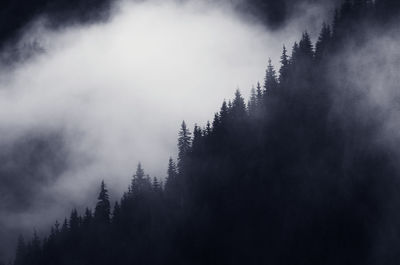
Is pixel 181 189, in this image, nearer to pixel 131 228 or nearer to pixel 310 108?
pixel 131 228

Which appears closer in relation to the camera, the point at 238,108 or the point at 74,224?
the point at 238,108

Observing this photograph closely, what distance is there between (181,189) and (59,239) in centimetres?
4169

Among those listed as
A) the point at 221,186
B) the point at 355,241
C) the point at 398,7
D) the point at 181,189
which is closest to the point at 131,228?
the point at 181,189

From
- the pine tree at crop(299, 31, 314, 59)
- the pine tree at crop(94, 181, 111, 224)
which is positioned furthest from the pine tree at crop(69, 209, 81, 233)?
the pine tree at crop(299, 31, 314, 59)

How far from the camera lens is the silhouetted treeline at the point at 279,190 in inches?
4609

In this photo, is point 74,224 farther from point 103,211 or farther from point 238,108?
point 238,108

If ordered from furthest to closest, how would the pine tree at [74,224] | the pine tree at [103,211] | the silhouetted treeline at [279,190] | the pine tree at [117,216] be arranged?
the pine tree at [74,224] < the pine tree at [103,211] < the pine tree at [117,216] < the silhouetted treeline at [279,190]

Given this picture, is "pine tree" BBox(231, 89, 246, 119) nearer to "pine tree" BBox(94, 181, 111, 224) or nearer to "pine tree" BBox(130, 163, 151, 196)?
"pine tree" BBox(130, 163, 151, 196)

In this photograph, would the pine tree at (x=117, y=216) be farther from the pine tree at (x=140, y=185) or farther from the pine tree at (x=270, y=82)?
the pine tree at (x=270, y=82)

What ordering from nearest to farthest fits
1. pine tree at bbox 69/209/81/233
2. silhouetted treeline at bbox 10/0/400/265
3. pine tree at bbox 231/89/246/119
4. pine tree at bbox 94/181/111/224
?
silhouetted treeline at bbox 10/0/400/265, pine tree at bbox 231/89/246/119, pine tree at bbox 94/181/111/224, pine tree at bbox 69/209/81/233

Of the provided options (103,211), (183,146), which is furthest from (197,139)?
(103,211)

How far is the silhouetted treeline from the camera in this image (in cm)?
11706

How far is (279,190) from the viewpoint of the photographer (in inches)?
4995


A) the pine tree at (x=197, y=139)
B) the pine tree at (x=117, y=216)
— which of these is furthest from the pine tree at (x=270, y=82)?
the pine tree at (x=117, y=216)
